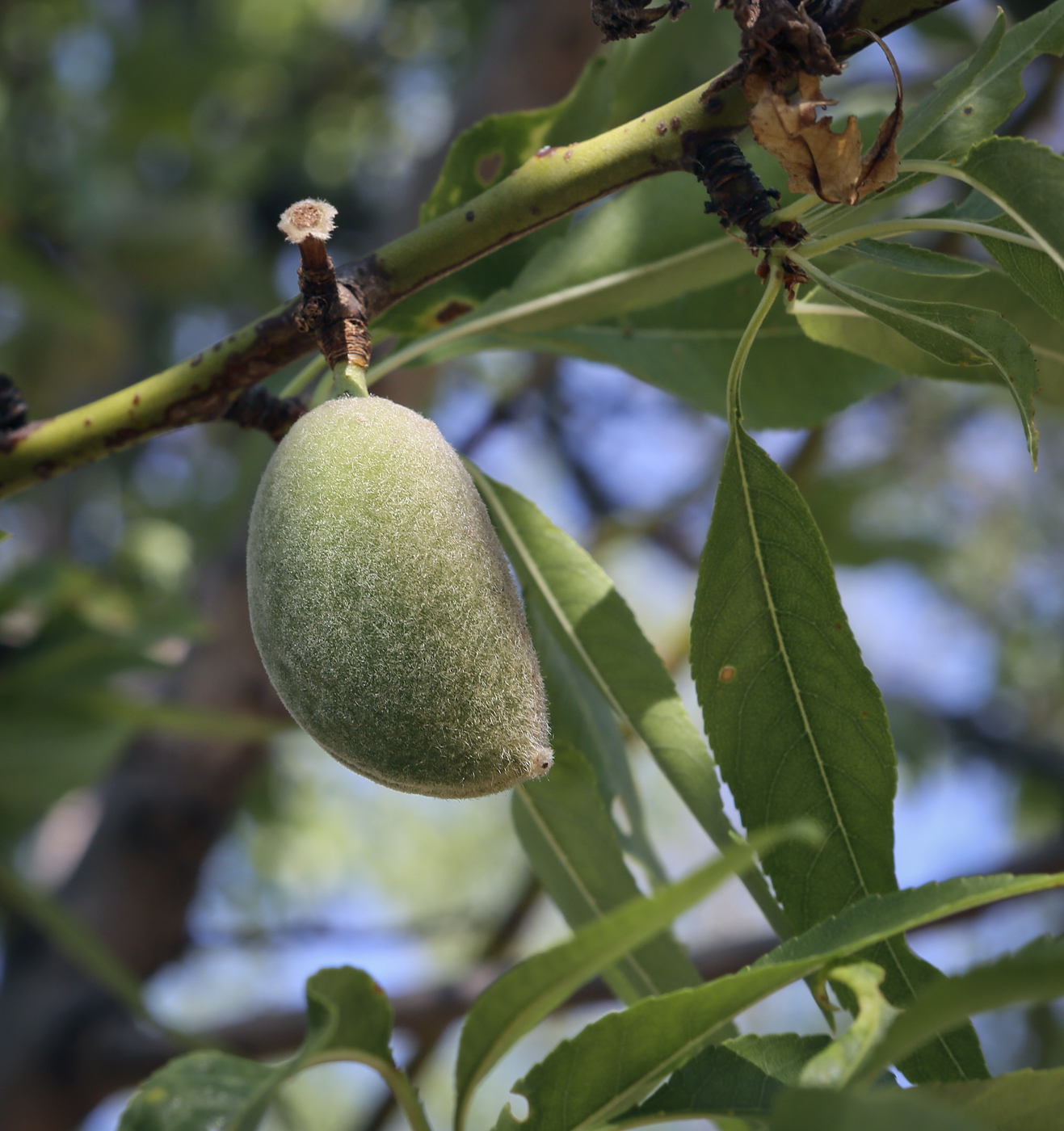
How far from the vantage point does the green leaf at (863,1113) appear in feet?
1.47

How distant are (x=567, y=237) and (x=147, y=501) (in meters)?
3.02

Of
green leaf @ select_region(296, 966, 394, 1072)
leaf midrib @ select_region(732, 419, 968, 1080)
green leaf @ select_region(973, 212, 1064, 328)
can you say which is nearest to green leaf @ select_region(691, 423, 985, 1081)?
leaf midrib @ select_region(732, 419, 968, 1080)

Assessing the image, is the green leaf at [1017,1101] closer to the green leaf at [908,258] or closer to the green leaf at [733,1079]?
the green leaf at [733,1079]

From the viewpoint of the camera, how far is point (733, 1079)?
740mm

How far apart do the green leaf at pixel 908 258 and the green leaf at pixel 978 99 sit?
0.22 ft

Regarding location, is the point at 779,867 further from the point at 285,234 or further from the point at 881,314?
the point at 285,234

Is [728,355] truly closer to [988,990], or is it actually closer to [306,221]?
[306,221]

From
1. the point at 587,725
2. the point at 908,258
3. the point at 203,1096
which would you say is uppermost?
the point at 908,258

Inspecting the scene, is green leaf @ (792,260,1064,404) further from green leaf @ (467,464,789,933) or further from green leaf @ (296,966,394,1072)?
green leaf @ (296,966,394,1072)

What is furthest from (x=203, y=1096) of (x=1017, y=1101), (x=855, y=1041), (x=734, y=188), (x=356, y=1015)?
(x=734, y=188)

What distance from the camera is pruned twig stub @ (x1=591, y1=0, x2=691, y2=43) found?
750mm

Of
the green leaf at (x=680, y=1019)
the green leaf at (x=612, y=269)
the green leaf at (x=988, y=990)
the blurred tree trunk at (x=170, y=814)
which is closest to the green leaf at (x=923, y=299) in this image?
the green leaf at (x=612, y=269)

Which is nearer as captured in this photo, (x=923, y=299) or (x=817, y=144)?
(x=817, y=144)

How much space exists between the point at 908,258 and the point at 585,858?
23.6 inches
